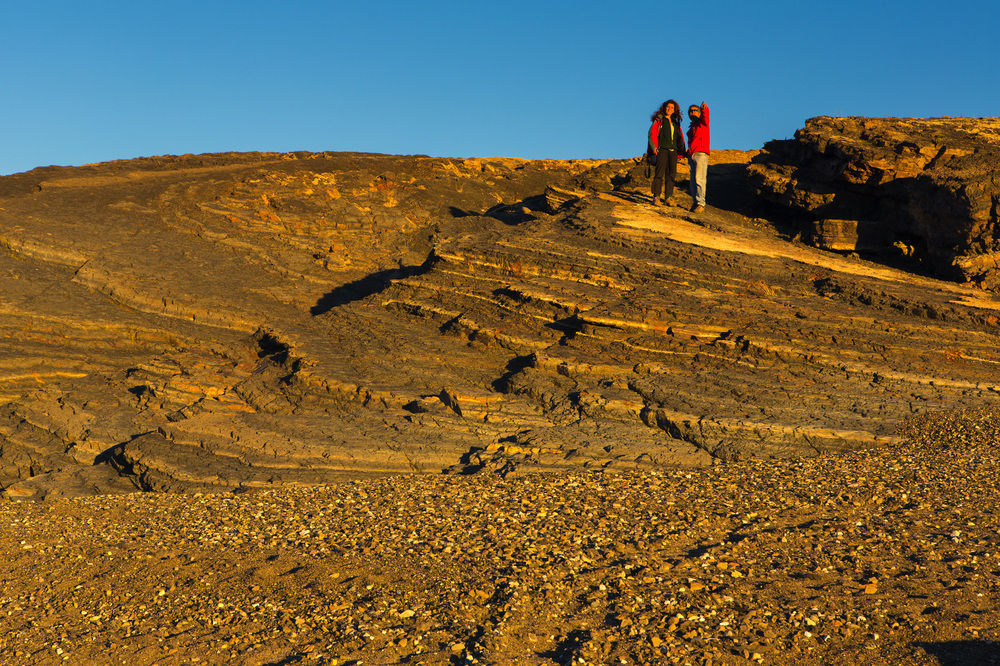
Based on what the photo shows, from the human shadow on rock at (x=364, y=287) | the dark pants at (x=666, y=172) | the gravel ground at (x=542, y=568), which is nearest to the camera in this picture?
the gravel ground at (x=542, y=568)

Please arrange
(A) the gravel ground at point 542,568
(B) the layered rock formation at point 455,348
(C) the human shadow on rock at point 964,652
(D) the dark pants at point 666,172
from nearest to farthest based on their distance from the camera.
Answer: (C) the human shadow on rock at point 964,652, (A) the gravel ground at point 542,568, (B) the layered rock formation at point 455,348, (D) the dark pants at point 666,172

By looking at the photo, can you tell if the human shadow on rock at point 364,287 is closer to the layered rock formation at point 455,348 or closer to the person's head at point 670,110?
the layered rock formation at point 455,348

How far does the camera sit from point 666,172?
1881 cm

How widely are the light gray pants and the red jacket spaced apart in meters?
0.11

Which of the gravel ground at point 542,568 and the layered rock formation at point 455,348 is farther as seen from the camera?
the layered rock formation at point 455,348

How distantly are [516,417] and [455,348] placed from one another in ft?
7.40

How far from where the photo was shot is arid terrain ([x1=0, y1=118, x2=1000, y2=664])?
798 cm

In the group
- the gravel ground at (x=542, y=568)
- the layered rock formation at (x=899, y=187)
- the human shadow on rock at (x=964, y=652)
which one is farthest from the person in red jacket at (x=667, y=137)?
the human shadow on rock at (x=964, y=652)

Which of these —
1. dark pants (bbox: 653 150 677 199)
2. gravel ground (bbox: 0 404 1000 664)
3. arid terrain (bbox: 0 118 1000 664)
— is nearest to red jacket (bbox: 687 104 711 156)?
dark pants (bbox: 653 150 677 199)

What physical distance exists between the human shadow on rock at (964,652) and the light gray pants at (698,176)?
13013mm

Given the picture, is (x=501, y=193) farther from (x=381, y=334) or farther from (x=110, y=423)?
(x=110, y=423)

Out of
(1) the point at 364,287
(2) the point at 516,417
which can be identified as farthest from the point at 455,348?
(1) the point at 364,287

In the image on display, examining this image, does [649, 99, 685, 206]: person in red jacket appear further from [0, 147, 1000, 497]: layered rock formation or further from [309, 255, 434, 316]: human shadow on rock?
[309, 255, 434, 316]: human shadow on rock

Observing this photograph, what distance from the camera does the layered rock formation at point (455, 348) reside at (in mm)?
12586
